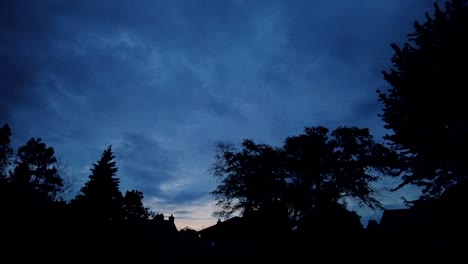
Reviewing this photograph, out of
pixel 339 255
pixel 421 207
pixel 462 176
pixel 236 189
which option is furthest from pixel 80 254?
pixel 462 176

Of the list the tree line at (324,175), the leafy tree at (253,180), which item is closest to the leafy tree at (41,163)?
the tree line at (324,175)

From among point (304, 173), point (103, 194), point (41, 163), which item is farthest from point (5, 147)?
point (304, 173)

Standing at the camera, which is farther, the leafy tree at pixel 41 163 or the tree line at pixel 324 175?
the leafy tree at pixel 41 163

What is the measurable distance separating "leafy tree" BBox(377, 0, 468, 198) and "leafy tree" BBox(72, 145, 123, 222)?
25.1 meters

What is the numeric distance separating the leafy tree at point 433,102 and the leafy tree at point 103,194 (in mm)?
25070

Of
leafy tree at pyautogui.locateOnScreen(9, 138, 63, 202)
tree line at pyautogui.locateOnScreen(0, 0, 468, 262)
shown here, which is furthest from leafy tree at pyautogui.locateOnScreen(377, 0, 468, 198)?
leafy tree at pyautogui.locateOnScreen(9, 138, 63, 202)

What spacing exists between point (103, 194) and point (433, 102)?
93.3ft

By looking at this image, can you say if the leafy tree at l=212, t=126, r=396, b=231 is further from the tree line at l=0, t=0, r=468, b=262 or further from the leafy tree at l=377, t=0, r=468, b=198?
the leafy tree at l=377, t=0, r=468, b=198

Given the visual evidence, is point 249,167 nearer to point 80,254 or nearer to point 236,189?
point 236,189

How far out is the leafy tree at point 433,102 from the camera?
11078mm

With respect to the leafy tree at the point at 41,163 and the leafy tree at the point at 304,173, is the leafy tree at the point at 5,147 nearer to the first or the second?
the leafy tree at the point at 41,163

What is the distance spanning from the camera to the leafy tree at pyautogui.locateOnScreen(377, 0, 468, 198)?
36.3 ft

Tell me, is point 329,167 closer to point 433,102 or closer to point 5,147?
point 433,102

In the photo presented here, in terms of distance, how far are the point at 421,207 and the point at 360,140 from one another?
64.7 feet
